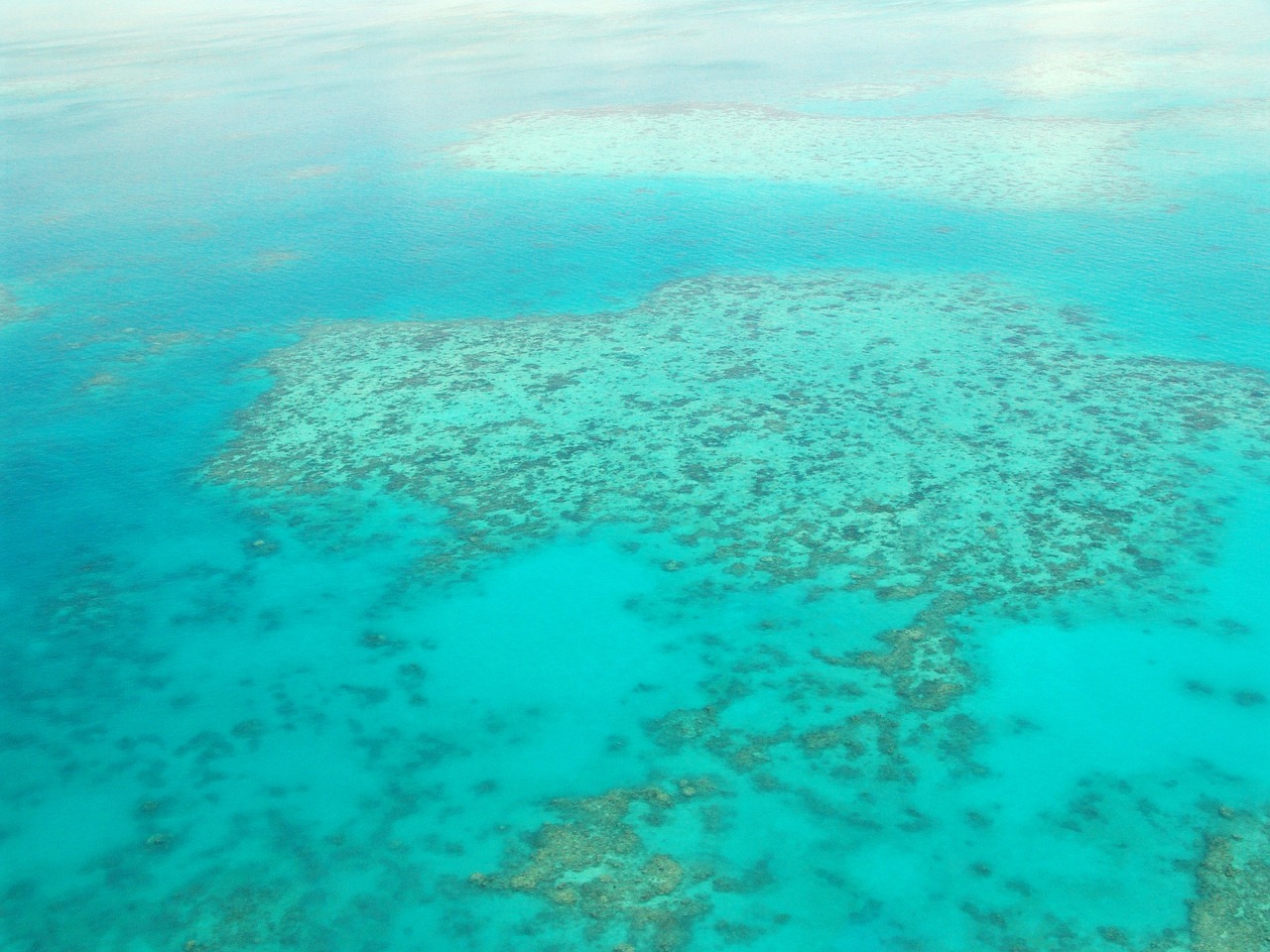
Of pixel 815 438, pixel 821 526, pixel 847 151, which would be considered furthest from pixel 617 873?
pixel 847 151

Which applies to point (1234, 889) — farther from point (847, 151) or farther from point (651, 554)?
point (847, 151)

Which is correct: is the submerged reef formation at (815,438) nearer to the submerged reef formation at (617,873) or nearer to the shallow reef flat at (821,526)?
the shallow reef flat at (821,526)

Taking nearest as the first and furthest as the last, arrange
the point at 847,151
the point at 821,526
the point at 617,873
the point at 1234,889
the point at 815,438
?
1. the point at 1234,889
2. the point at 617,873
3. the point at 821,526
4. the point at 815,438
5. the point at 847,151

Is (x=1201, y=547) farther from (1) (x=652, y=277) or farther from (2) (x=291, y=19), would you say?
(2) (x=291, y=19)

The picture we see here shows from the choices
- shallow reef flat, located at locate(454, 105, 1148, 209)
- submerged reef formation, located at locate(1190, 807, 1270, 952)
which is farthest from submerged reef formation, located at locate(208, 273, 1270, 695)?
shallow reef flat, located at locate(454, 105, 1148, 209)

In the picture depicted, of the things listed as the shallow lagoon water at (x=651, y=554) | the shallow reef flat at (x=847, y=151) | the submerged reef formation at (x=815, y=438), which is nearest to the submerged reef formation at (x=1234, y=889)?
the shallow lagoon water at (x=651, y=554)

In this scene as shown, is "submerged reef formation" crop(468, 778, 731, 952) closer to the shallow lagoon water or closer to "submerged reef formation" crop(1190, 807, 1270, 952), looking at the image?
the shallow lagoon water
